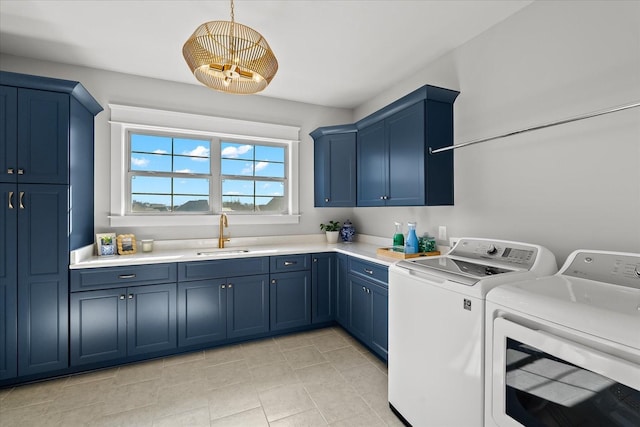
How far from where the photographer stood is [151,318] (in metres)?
2.58

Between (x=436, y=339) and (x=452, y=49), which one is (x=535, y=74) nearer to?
(x=452, y=49)

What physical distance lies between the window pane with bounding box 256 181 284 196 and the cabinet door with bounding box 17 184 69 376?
1.83 meters

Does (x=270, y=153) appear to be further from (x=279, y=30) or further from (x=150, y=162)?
(x=279, y=30)

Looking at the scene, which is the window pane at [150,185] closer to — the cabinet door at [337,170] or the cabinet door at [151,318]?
the cabinet door at [151,318]

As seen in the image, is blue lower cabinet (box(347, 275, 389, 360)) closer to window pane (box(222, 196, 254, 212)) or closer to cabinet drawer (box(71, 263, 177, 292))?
window pane (box(222, 196, 254, 212))

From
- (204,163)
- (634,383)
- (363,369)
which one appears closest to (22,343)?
(204,163)

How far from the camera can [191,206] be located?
3363 mm

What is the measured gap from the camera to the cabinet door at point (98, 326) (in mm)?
2373

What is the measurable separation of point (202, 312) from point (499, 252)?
2442 mm

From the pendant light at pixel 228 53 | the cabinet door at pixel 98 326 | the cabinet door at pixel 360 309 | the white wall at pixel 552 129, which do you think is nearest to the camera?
the white wall at pixel 552 129

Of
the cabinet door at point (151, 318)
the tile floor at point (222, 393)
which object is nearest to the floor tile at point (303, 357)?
the tile floor at point (222, 393)

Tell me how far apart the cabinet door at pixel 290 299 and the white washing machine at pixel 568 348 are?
204cm

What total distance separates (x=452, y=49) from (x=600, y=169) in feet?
4.88

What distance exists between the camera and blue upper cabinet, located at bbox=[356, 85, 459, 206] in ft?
7.95
